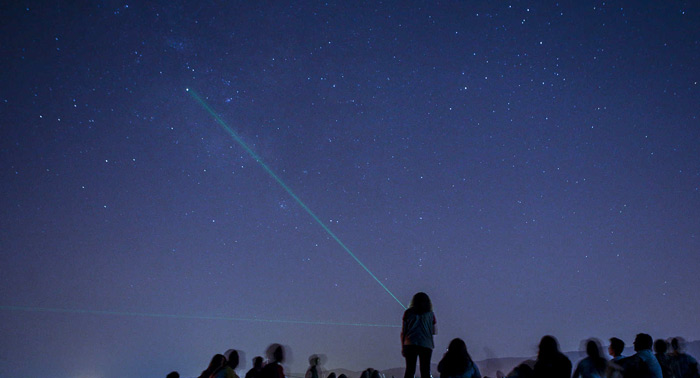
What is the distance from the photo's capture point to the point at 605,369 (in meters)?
5.04

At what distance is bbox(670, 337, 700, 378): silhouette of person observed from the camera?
6527 mm

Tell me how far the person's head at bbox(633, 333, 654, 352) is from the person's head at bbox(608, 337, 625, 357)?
0.21 metres

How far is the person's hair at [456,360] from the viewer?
172 inches

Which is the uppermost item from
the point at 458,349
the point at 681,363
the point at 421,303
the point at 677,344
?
the point at 421,303

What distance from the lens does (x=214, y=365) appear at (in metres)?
5.93

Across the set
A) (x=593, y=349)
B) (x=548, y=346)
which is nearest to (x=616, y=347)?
(x=593, y=349)

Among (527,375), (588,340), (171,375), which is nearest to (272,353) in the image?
(171,375)

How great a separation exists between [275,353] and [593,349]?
175 inches

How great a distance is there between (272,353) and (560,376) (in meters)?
3.98

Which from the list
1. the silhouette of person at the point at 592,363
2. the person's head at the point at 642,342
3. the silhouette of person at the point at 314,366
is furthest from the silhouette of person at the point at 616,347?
the silhouette of person at the point at 314,366

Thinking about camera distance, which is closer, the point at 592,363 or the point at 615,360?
the point at 592,363

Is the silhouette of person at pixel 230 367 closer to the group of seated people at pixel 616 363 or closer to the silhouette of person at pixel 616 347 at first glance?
the group of seated people at pixel 616 363

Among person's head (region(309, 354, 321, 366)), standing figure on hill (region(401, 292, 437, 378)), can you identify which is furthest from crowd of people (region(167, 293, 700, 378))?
person's head (region(309, 354, 321, 366))

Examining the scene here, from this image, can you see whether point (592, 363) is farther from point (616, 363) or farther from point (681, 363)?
point (681, 363)
